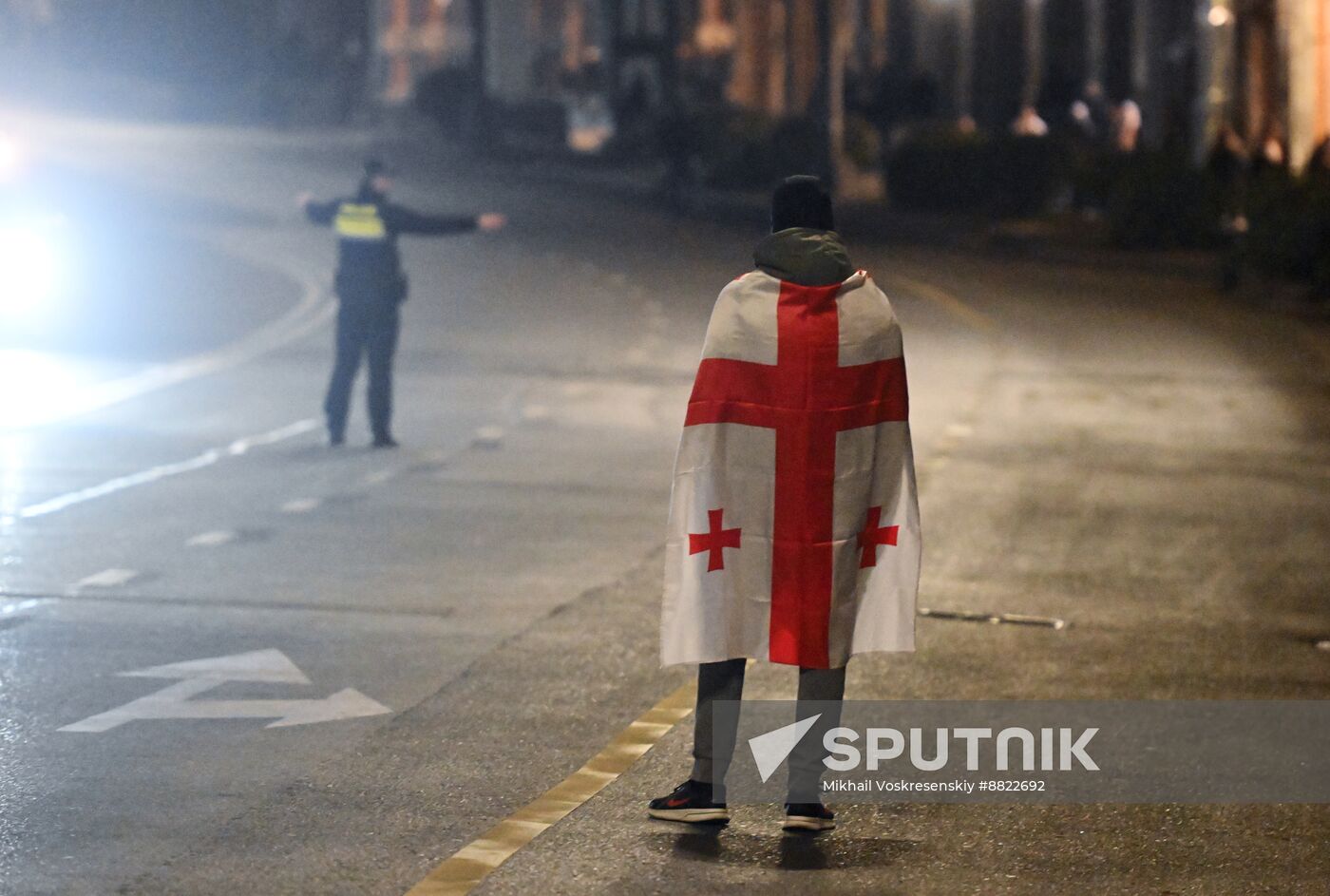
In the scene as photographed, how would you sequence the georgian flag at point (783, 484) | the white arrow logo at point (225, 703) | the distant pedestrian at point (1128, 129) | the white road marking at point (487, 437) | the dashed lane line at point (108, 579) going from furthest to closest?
1. the distant pedestrian at point (1128, 129)
2. the white road marking at point (487, 437)
3. the dashed lane line at point (108, 579)
4. the white arrow logo at point (225, 703)
5. the georgian flag at point (783, 484)

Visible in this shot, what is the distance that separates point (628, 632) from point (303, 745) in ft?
7.56

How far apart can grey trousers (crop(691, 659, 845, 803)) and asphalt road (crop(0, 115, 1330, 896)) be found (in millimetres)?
182

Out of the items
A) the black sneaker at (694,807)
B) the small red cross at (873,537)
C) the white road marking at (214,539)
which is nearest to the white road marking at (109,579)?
the white road marking at (214,539)

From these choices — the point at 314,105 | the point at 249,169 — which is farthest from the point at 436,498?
the point at 314,105

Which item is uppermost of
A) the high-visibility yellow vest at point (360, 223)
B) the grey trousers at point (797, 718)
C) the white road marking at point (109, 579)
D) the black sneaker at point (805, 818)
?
the high-visibility yellow vest at point (360, 223)

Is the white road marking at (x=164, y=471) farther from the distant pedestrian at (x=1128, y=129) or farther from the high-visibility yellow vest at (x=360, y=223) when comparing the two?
the distant pedestrian at (x=1128, y=129)

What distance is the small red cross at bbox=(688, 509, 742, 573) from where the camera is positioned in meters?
6.48

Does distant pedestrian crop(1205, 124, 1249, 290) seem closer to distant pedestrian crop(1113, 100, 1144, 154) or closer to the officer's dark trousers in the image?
distant pedestrian crop(1113, 100, 1144, 154)

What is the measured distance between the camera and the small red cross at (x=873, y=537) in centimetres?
657

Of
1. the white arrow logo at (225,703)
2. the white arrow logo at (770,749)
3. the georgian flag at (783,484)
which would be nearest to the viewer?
the georgian flag at (783,484)

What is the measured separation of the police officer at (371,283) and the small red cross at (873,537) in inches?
395

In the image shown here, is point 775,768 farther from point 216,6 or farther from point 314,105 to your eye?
point 216,6

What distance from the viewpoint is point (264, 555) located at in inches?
459

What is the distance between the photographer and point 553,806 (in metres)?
6.88
